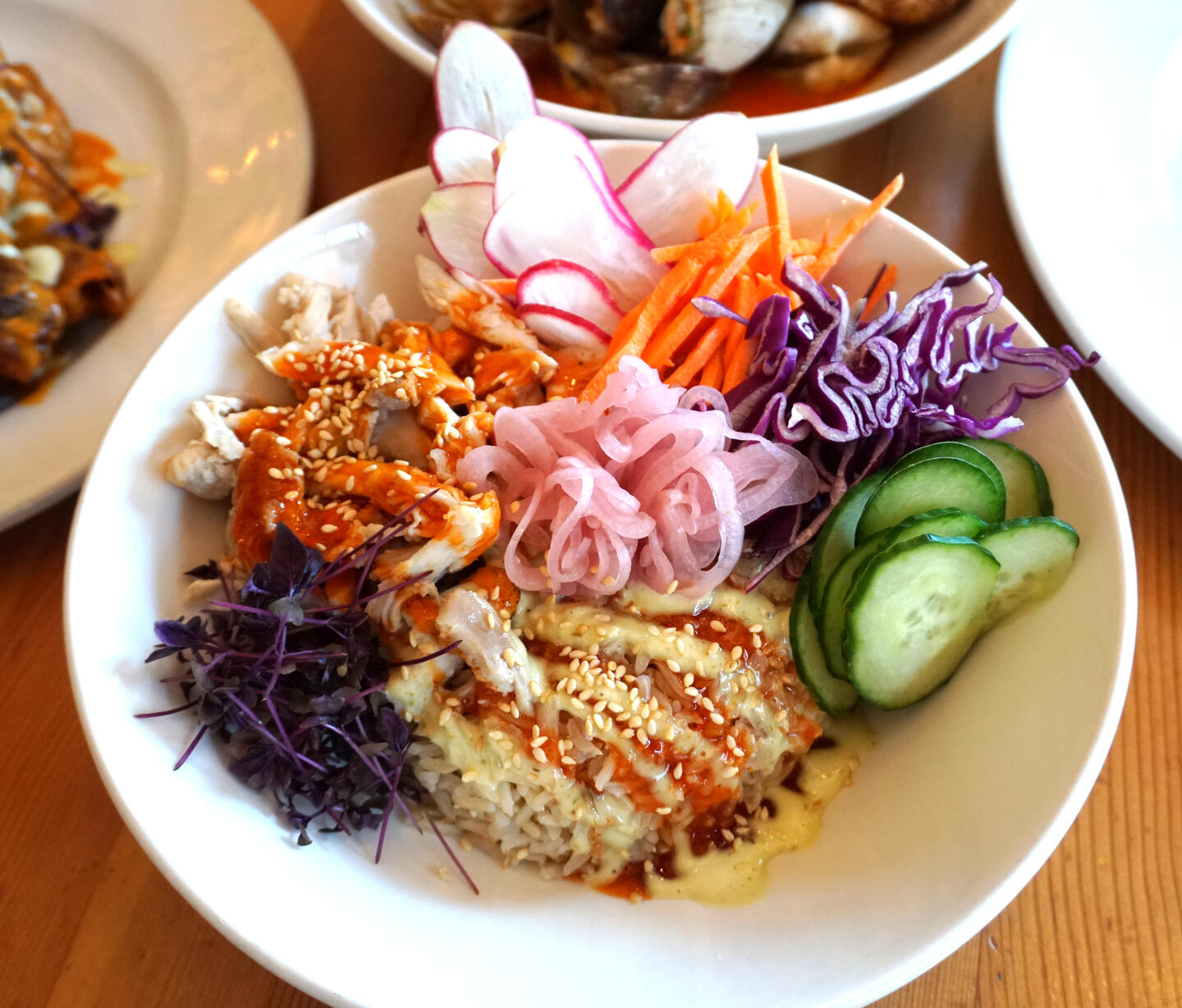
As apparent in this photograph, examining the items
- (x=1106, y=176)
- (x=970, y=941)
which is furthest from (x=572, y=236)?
(x=970, y=941)

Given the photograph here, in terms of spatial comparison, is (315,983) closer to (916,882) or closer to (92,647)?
(92,647)

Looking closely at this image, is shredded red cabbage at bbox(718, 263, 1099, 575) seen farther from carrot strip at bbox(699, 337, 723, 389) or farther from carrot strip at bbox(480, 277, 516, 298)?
carrot strip at bbox(480, 277, 516, 298)

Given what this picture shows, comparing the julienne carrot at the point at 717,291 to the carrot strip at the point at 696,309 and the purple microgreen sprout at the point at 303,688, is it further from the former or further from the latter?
the purple microgreen sprout at the point at 303,688

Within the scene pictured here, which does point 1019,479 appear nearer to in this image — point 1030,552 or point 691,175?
point 1030,552

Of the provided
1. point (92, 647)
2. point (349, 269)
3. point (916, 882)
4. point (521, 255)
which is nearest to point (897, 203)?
point (521, 255)

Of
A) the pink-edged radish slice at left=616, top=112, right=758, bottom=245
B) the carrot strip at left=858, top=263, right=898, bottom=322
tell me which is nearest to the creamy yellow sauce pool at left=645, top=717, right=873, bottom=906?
the carrot strip at left=858, top=263, right=898, bottom=322

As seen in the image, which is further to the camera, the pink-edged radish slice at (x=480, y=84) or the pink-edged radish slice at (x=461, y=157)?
the pink-edged radish slice at (x=480, y=84)

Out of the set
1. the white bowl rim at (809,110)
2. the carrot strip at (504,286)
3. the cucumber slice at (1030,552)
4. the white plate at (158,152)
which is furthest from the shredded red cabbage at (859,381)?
the white plate at (158,152)
